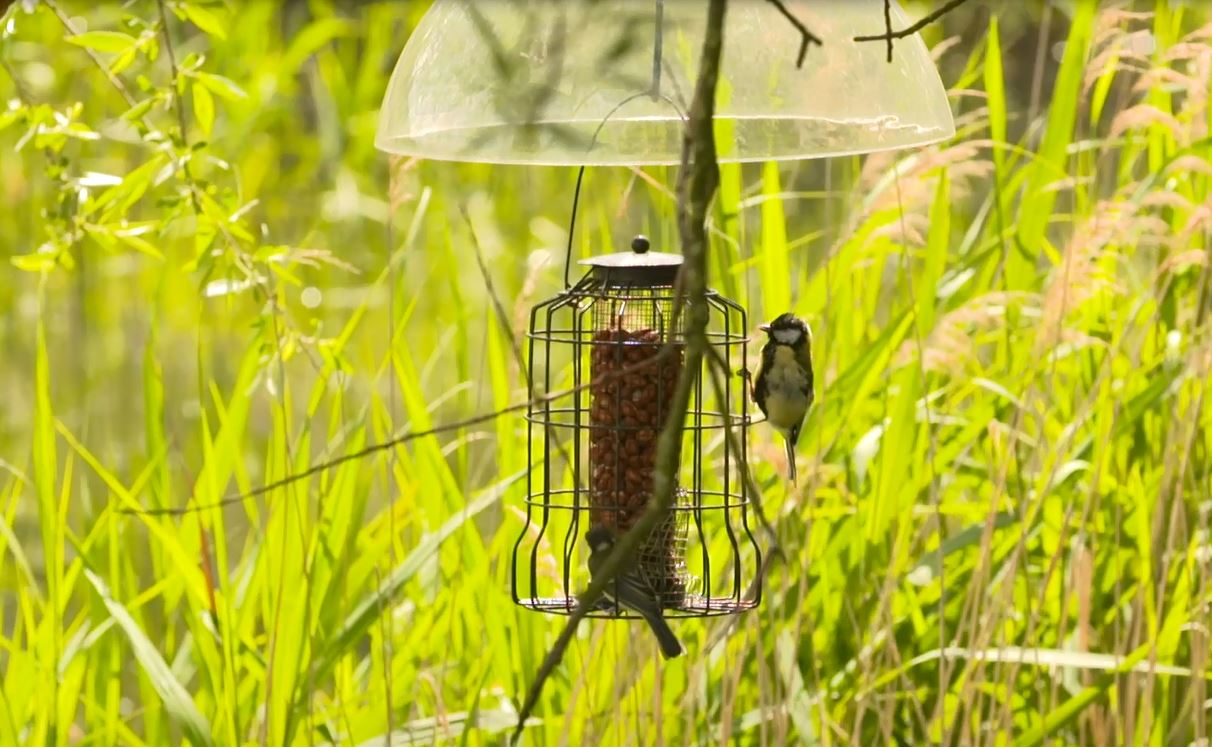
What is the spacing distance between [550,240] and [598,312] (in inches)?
131

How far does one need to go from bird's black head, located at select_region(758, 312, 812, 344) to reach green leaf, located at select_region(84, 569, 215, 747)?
1.04 m

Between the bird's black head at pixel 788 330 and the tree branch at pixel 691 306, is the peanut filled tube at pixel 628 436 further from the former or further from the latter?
the tree branch at pixel 691 306

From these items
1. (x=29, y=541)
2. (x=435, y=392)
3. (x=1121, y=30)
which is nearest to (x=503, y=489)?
(x=1121, y=30)

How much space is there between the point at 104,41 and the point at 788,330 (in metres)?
0.99

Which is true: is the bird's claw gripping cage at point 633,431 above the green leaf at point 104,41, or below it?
below

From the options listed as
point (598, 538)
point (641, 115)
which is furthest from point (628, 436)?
point (641, 115)

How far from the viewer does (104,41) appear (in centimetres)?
217

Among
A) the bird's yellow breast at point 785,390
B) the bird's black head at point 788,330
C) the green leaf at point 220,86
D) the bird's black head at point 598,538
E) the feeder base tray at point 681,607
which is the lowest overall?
the feeder base tray at point 681,607

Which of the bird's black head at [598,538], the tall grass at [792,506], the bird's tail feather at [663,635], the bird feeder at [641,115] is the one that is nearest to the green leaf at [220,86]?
the tall grass at [792,506]

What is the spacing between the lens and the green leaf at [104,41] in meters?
2.11

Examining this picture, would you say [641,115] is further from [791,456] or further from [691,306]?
[691,306]

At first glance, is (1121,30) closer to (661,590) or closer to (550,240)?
(661,590)

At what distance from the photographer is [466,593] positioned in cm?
285

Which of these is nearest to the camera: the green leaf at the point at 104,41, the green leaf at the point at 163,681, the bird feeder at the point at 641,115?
the bird feeder at the point at 641,115
